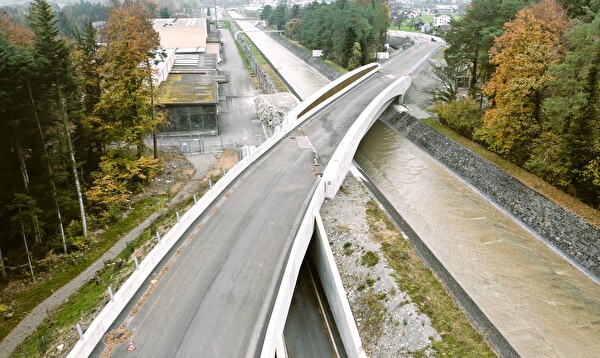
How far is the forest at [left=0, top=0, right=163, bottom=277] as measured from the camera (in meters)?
21.4

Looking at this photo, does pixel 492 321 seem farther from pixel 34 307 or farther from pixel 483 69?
pixel 483 69

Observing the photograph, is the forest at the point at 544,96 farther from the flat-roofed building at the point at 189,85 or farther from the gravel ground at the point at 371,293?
the flat-roofed building at the point at 189,85

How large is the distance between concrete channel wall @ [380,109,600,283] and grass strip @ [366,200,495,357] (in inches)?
371

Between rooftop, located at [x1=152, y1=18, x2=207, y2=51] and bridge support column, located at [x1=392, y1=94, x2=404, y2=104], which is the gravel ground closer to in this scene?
bridge support column, located at [x1=392, y1=94, x2=404, y2=104]

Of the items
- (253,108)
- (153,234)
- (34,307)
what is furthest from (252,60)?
(34,307)

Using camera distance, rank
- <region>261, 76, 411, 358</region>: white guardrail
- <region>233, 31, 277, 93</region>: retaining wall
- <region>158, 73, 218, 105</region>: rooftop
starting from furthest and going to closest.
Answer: <region>233, 31, 277, 93</region>: retaining wall < <region>158, 73, 218, 105</region>: rooftop < <region>261, 76, 411, 358</region>: white guardrail

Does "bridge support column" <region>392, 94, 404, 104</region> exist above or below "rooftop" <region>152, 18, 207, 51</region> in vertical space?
below

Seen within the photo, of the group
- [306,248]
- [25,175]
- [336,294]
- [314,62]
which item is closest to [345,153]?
[306,248]

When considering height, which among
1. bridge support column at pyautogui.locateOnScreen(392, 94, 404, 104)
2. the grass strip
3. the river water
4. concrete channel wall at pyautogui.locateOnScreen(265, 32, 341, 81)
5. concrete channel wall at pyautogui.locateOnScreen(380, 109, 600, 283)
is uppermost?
concrete channel wall at pyautogui.locateOnScreen(265, 32, 341, 81)

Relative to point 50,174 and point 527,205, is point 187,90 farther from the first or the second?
point 527,205

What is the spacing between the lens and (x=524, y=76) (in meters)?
29.4

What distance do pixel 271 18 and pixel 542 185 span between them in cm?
14266

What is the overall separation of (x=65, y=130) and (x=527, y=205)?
30048 mm

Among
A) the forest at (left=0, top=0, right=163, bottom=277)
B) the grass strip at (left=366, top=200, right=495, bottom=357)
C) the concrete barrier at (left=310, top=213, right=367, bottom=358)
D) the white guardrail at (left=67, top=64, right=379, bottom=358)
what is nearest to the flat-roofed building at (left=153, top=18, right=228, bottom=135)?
the forest at (left=0, top=0, right=163, bottom=277)
